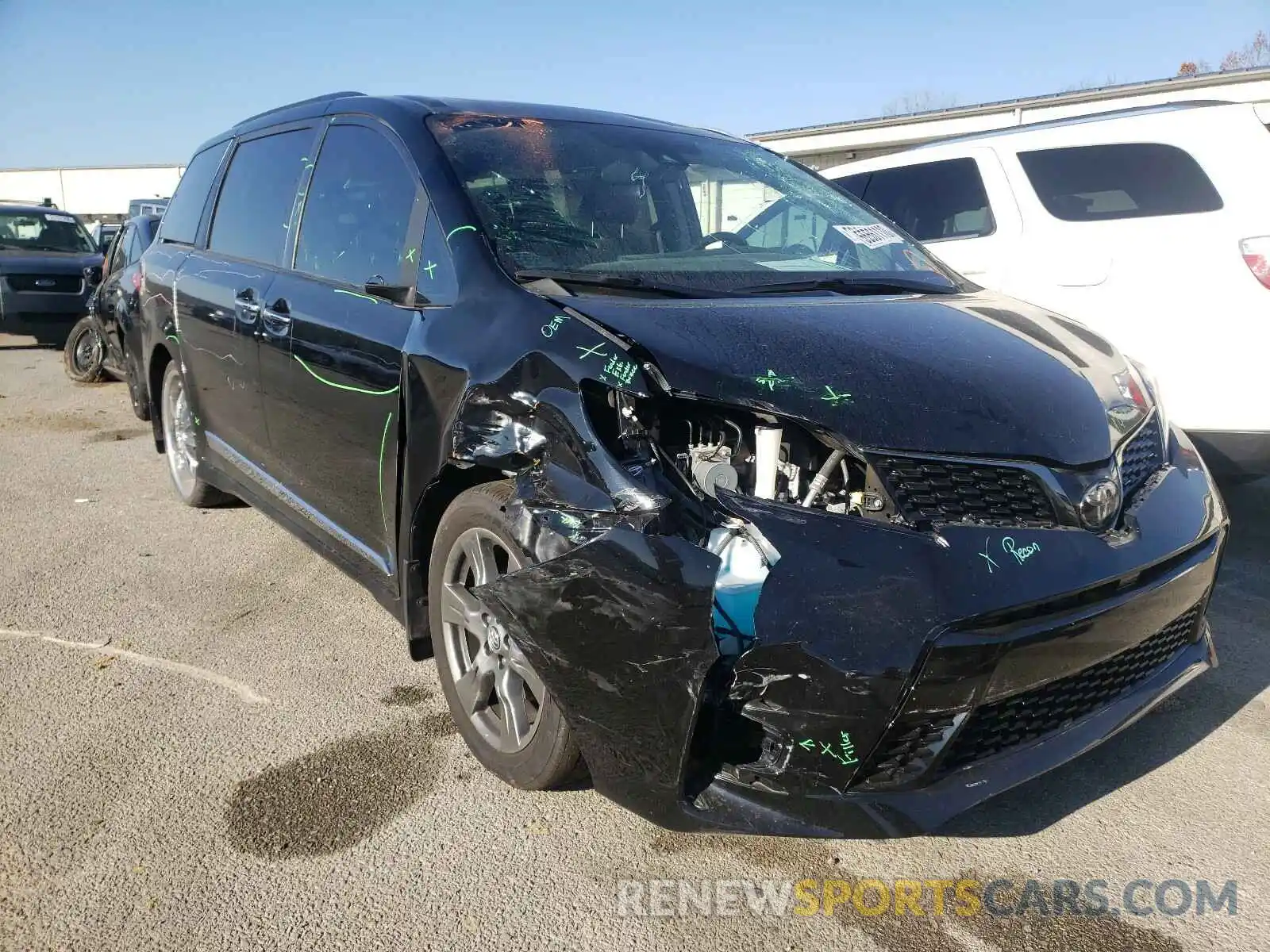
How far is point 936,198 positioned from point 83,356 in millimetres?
8653

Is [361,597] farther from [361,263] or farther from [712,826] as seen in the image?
[712,826]

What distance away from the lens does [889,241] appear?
349cm

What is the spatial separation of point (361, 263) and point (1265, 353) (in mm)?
3706

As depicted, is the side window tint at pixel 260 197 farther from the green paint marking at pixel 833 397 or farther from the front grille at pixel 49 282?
the front grille at pixel 49 282

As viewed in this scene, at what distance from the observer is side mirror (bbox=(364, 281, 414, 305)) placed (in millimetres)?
2762

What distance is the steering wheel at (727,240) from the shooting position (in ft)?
10.4

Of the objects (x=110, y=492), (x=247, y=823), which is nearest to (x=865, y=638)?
(x=247, y=823)

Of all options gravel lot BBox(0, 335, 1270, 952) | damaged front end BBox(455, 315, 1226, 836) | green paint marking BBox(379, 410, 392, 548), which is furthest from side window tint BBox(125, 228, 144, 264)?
damaged front end BBox(455, 315, 1226, 836)

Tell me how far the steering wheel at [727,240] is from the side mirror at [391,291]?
97 centimetres

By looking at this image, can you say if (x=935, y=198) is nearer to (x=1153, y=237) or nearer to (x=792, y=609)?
(x=1153, y=237)

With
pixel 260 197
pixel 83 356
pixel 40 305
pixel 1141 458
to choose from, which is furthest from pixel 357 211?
pixel 40 305

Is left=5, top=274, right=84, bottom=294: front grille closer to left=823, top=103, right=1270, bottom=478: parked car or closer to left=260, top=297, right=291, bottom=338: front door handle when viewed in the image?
left=260, top=297, right=291, bottom=338: front door handle

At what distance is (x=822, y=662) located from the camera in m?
1.89

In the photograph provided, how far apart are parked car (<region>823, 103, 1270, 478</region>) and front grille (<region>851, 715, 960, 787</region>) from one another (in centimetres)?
247
